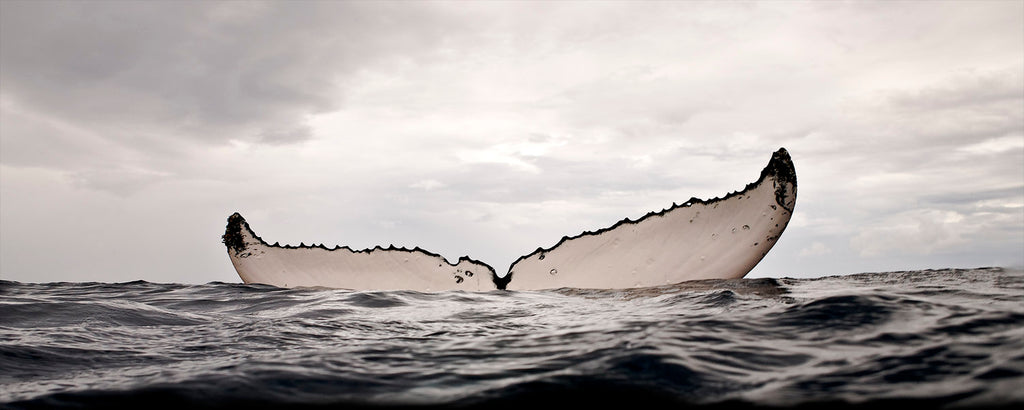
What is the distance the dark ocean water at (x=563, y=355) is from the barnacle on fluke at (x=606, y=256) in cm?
253

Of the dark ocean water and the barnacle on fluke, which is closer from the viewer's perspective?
the dark ocean water

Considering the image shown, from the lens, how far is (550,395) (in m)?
2.64

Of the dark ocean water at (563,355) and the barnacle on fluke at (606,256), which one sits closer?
the dark ocean water at (563,355)

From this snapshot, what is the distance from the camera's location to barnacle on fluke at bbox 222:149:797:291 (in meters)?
8.53

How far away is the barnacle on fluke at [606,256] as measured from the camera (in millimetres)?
8531

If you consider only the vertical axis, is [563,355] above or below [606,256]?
below

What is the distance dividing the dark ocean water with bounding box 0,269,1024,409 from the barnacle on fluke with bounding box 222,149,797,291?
8.30 feet

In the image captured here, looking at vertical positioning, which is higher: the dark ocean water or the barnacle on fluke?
the barnacle on fluke

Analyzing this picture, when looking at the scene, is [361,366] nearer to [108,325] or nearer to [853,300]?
[853,300]

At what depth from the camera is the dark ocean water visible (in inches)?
102

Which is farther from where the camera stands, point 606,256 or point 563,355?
point 606,256

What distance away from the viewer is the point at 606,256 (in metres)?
9.16

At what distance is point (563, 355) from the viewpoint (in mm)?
3395

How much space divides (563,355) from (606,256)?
5.86 m
